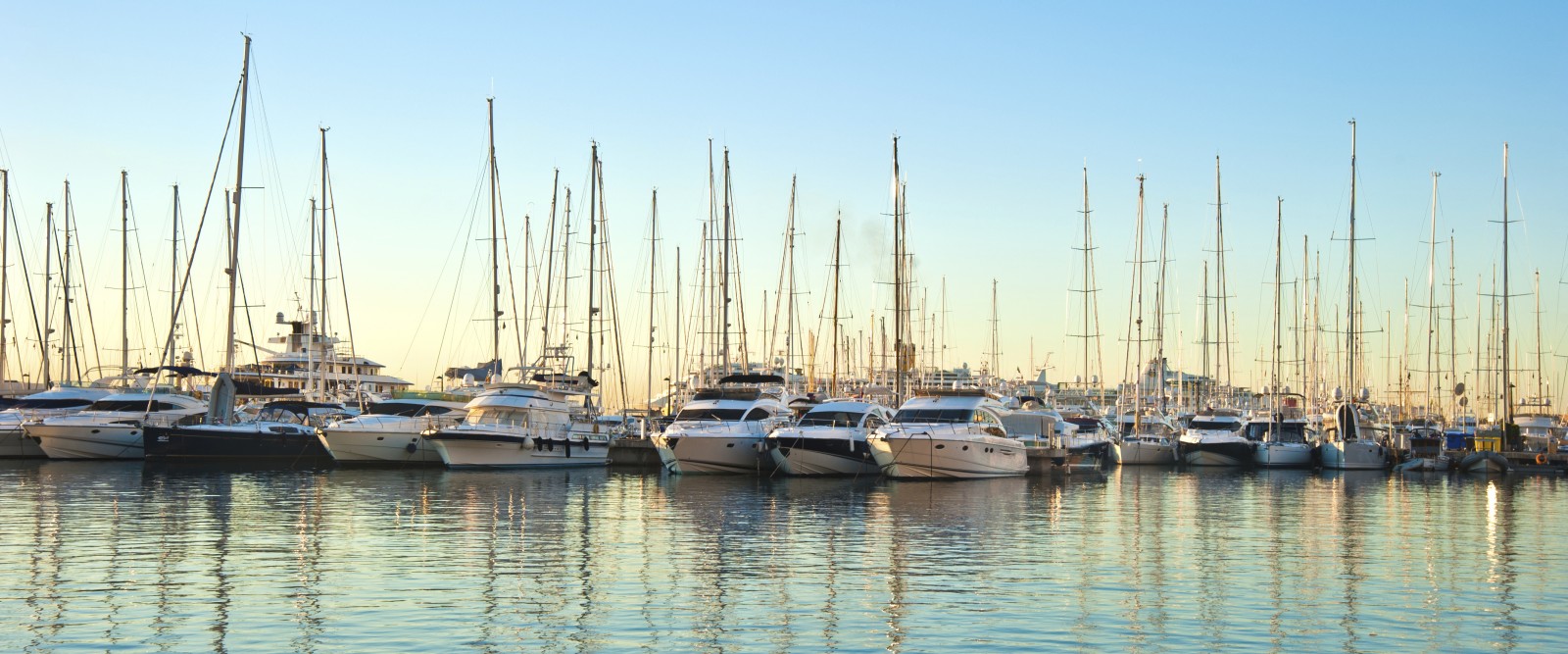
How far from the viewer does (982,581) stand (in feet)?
67.2

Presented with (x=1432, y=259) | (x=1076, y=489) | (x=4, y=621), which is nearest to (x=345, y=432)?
(x=1076, y=489)

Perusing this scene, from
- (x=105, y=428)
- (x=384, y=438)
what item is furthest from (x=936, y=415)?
(x=105, y=428)

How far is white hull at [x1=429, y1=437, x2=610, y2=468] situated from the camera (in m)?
49.0

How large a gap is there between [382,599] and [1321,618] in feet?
38.0

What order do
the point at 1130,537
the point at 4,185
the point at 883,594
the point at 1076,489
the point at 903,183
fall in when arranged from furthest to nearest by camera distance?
the point at 4,185 < the point at 903,183 < the point at 1076,489 < the point at 1130,537 < the point at 883,594

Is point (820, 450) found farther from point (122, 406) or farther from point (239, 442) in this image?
point (122, 406)

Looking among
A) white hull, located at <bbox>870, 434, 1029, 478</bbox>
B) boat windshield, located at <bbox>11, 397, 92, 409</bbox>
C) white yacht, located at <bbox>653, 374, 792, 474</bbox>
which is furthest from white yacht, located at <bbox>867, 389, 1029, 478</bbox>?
boat windshield, located at <bbox>11, 397, 92, 409</bbox>

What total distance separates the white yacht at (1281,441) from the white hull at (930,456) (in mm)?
20898

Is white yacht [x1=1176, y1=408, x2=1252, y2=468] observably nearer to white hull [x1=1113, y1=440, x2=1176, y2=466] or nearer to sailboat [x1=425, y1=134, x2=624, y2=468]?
white hull [x1=1113, y1=440, x2=1176, y2=466]

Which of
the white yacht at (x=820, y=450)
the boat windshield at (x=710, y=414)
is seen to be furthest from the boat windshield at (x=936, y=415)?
the boat windshield at (x=710, y=414)

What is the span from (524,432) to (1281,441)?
3343cm

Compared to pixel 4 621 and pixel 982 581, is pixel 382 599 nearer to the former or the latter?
pixel 4 621

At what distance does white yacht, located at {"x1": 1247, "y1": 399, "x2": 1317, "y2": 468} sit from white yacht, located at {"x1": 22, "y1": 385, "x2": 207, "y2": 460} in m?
43.9

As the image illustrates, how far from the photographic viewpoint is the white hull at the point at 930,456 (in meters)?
44.3
